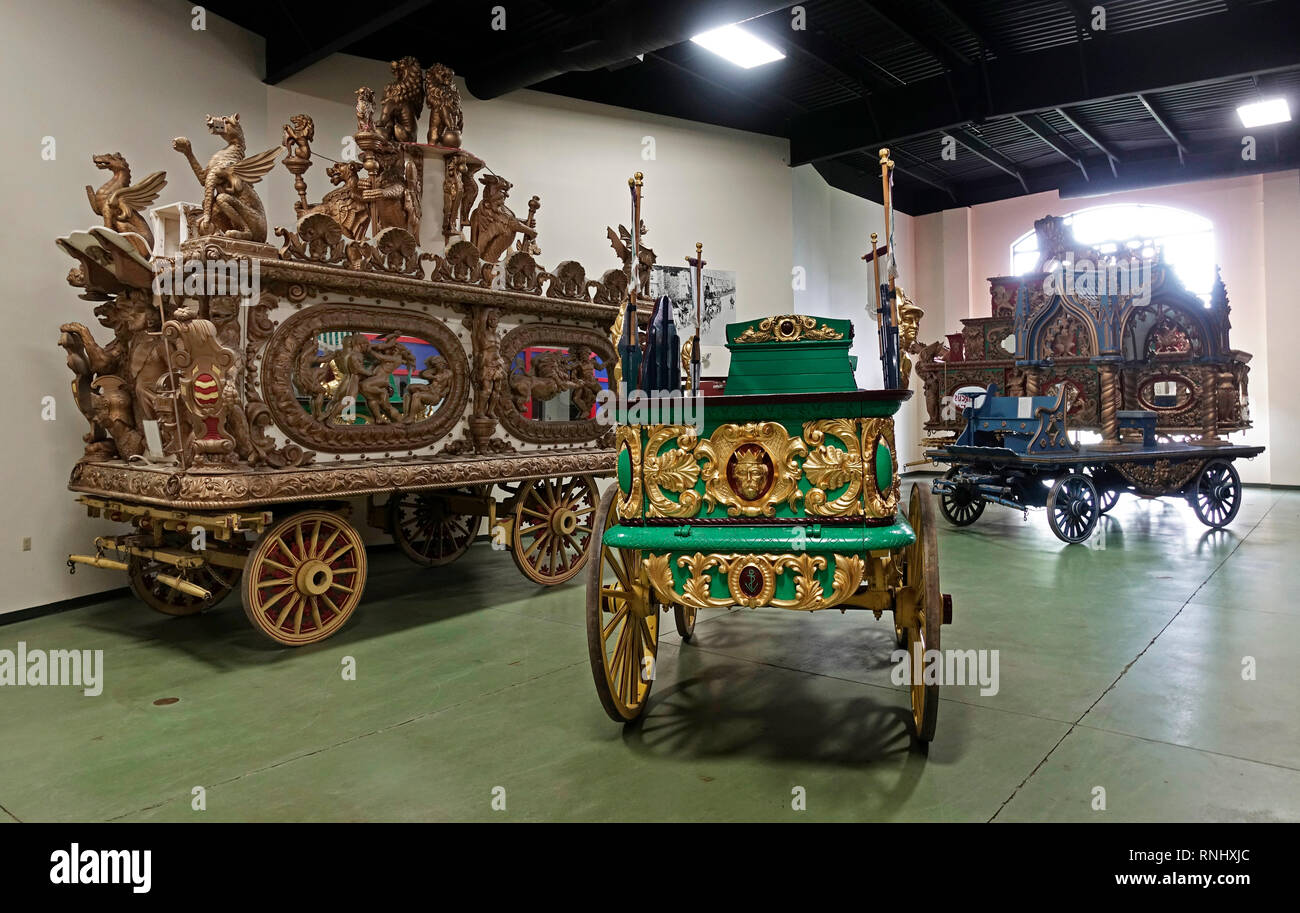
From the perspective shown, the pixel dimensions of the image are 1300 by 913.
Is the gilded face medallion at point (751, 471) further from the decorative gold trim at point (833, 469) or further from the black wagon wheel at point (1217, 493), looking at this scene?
the black wagon wheel at point (1217, 493)

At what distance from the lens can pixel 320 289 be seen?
5.15 meters

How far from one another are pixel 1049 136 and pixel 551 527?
11350 millimetres

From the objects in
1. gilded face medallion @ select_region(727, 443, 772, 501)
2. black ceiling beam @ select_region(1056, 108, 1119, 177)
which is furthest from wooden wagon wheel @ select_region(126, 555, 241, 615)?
black ceiling beam @ select_region(1056, 108, 1119, 177)

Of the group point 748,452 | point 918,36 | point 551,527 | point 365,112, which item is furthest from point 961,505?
point 365,112

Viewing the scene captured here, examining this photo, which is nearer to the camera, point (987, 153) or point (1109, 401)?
point (1109, 401)

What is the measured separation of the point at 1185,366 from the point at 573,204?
845 cm

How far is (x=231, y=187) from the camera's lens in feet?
15.5

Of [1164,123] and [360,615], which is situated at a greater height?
[1164,123]

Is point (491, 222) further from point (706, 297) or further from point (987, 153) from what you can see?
point (987, 153)

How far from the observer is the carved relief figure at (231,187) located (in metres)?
4.70

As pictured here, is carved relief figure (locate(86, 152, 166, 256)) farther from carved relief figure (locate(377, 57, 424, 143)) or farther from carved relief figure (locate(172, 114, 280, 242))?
carved relief figure (locate(377, 57, 424, 143))

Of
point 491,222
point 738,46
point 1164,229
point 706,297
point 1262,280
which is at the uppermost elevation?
point 738,46

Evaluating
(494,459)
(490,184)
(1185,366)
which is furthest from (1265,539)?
(490,184)

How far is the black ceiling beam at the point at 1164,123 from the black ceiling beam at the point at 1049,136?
1.37m
